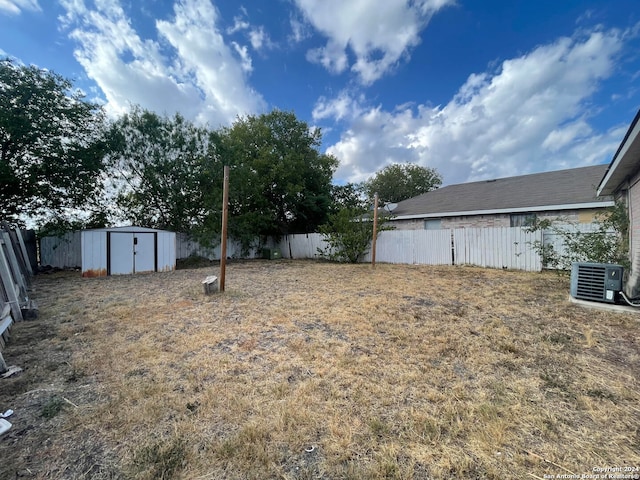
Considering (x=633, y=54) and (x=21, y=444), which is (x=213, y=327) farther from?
(x=633, y=54)

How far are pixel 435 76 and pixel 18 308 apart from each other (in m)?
12.6

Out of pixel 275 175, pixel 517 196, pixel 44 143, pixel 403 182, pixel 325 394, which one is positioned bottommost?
pixel 325 394

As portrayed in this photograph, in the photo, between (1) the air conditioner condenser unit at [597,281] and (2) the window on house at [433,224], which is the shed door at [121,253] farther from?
(1) the air conditioner condenser unit at [597,281]

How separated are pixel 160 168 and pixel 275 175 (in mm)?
5895

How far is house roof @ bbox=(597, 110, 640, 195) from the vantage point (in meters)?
3.30

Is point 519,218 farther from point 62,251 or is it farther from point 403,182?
point 403,182

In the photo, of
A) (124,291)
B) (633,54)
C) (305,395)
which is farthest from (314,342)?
(633,54)

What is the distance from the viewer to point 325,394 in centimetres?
201

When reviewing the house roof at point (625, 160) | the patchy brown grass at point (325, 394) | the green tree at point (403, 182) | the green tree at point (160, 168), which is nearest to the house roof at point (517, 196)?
the house roof at point (625, 160)

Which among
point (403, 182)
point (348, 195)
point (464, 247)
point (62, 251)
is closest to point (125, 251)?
point (62, 251)

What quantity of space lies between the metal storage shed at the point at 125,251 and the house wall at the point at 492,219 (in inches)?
400

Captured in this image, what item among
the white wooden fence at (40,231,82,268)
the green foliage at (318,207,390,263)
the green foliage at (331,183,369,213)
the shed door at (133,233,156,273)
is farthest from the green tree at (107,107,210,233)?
the green foliage at (331,183,369,213)

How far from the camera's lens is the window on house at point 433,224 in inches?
447

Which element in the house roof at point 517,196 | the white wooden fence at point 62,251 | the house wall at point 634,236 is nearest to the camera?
the house wall at point 634,236
